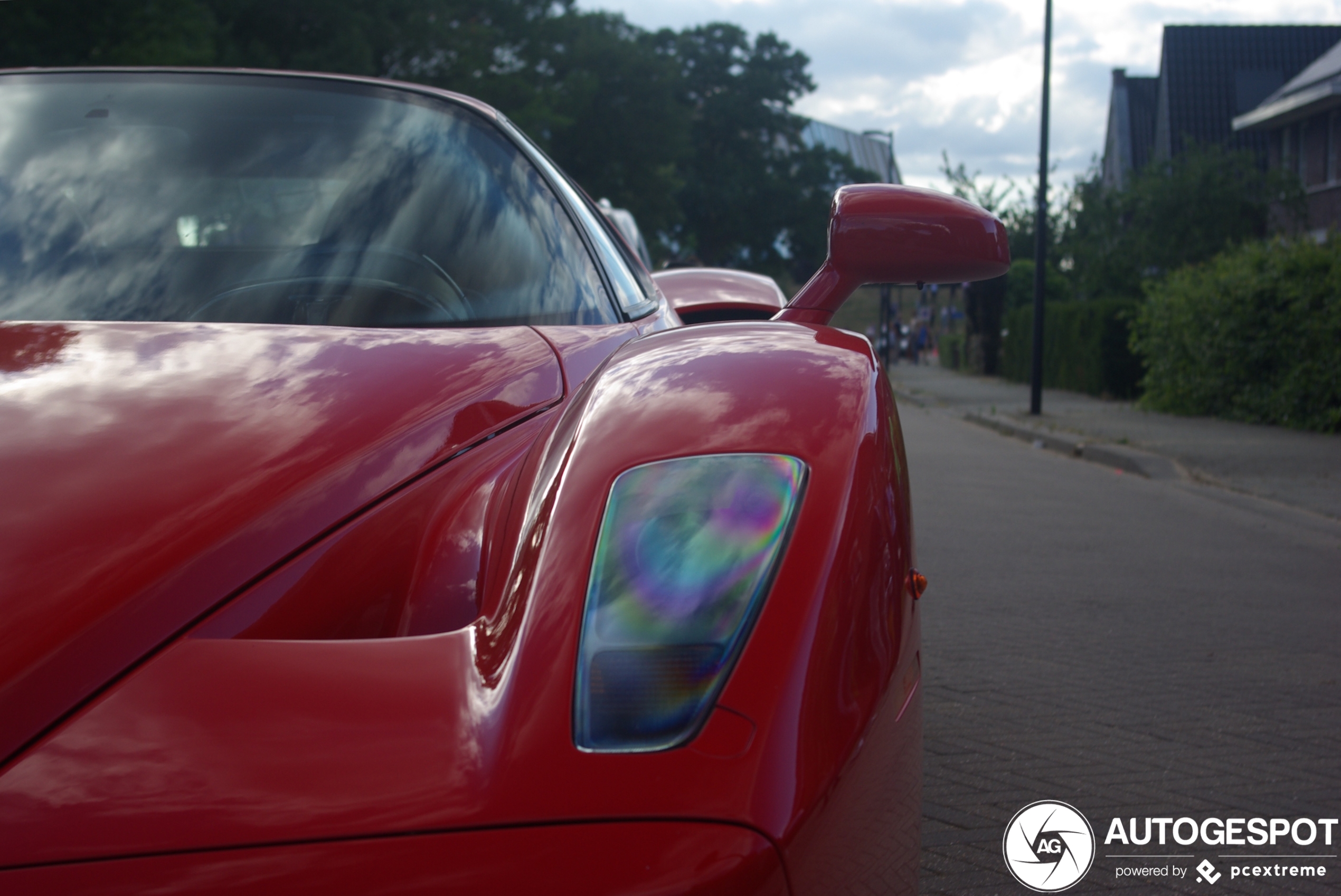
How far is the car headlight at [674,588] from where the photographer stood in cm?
103

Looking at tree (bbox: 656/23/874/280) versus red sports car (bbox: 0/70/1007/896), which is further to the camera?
tree (bbox: 656/23/874/280)

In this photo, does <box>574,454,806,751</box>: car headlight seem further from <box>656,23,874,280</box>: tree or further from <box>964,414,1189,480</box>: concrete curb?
<box>656,23,874,280</box>: tree

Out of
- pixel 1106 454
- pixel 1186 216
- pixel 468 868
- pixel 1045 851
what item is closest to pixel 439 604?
pixel 468 868

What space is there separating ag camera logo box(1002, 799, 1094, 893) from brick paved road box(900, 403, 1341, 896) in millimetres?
259

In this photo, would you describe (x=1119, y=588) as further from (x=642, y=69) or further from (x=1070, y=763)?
(x=642, y=69)

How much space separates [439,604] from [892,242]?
106 cm

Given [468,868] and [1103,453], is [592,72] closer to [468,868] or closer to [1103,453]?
[1103,453]

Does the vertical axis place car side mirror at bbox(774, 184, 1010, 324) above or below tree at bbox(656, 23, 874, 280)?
below

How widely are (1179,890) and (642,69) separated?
161ft

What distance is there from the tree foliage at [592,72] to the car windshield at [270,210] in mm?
9944

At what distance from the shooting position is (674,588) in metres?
1.11

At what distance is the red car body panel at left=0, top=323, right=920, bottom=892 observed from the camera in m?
0.94

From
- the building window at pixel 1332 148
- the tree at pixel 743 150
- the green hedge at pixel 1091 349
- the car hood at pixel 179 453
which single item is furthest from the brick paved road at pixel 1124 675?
the tree at pixel 743 150

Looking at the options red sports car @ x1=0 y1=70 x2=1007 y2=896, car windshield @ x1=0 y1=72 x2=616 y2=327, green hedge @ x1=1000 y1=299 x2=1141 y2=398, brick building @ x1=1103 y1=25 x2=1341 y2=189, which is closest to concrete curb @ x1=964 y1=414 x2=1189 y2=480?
green hedge @ x1=1000 y1=299 x2=1141 y2=398
